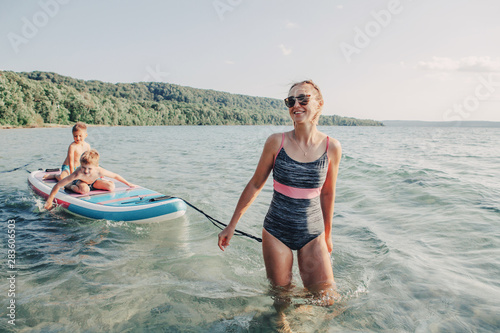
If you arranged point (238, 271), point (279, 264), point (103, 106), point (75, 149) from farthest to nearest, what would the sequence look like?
point (103, 106) < point (75, 149) < point (238, 271) < point (279, 264)

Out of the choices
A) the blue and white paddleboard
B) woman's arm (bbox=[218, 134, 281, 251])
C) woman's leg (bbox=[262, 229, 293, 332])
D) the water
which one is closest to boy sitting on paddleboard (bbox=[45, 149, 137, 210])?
the blue and white paddleboard

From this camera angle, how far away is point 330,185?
313 centimetres

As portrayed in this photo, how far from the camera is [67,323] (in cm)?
330

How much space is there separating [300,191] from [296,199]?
0.08 m

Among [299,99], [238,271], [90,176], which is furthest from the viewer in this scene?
[90,176]

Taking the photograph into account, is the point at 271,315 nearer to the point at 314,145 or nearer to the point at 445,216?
the point at 314,145

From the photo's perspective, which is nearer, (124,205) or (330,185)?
(330,185)

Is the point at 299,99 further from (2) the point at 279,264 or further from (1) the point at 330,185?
(2) the point at 279,264

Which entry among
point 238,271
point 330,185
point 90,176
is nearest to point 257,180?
point 330,185

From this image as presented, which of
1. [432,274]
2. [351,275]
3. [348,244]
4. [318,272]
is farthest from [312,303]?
[348,244]

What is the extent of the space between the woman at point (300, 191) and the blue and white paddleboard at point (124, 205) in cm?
398

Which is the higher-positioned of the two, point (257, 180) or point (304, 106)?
point (304, 106)

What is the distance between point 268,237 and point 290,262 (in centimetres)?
32

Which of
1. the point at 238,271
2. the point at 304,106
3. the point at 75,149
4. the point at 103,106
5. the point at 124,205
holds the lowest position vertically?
the point at 238,271
